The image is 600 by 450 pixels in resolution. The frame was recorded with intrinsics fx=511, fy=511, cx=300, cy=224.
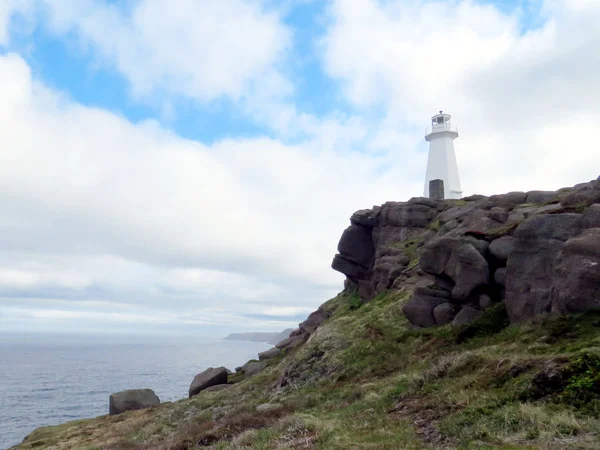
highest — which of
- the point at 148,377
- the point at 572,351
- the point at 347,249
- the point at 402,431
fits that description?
the point at 347,249

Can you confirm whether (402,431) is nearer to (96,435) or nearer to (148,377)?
(96,435)

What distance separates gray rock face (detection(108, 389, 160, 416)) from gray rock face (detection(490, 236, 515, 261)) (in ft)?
109

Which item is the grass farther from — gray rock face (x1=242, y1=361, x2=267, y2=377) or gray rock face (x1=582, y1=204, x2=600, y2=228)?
gray rock face (x1=242, y1=361, x2=267, y2=377)

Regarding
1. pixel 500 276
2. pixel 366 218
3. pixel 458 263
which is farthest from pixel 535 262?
pixel 366 218

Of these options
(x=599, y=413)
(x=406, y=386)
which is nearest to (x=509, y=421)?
(x=599, y=413)

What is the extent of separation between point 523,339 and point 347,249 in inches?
1100

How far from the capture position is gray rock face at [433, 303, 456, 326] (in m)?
26.2

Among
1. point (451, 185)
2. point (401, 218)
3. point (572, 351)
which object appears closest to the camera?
point (572, 351)

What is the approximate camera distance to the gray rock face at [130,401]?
44.5 meters

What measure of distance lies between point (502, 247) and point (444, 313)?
4.48 metres

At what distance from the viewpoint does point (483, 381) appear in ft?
52.6

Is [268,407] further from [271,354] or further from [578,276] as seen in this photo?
[271,354]

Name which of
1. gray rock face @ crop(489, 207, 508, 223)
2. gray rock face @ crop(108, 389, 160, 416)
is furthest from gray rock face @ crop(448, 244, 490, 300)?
gray rock face @ crop(108, 389, 160, 416)

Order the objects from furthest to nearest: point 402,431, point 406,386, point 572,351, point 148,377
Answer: point 148,377, point 406,386, point 572,351, point 402,431
